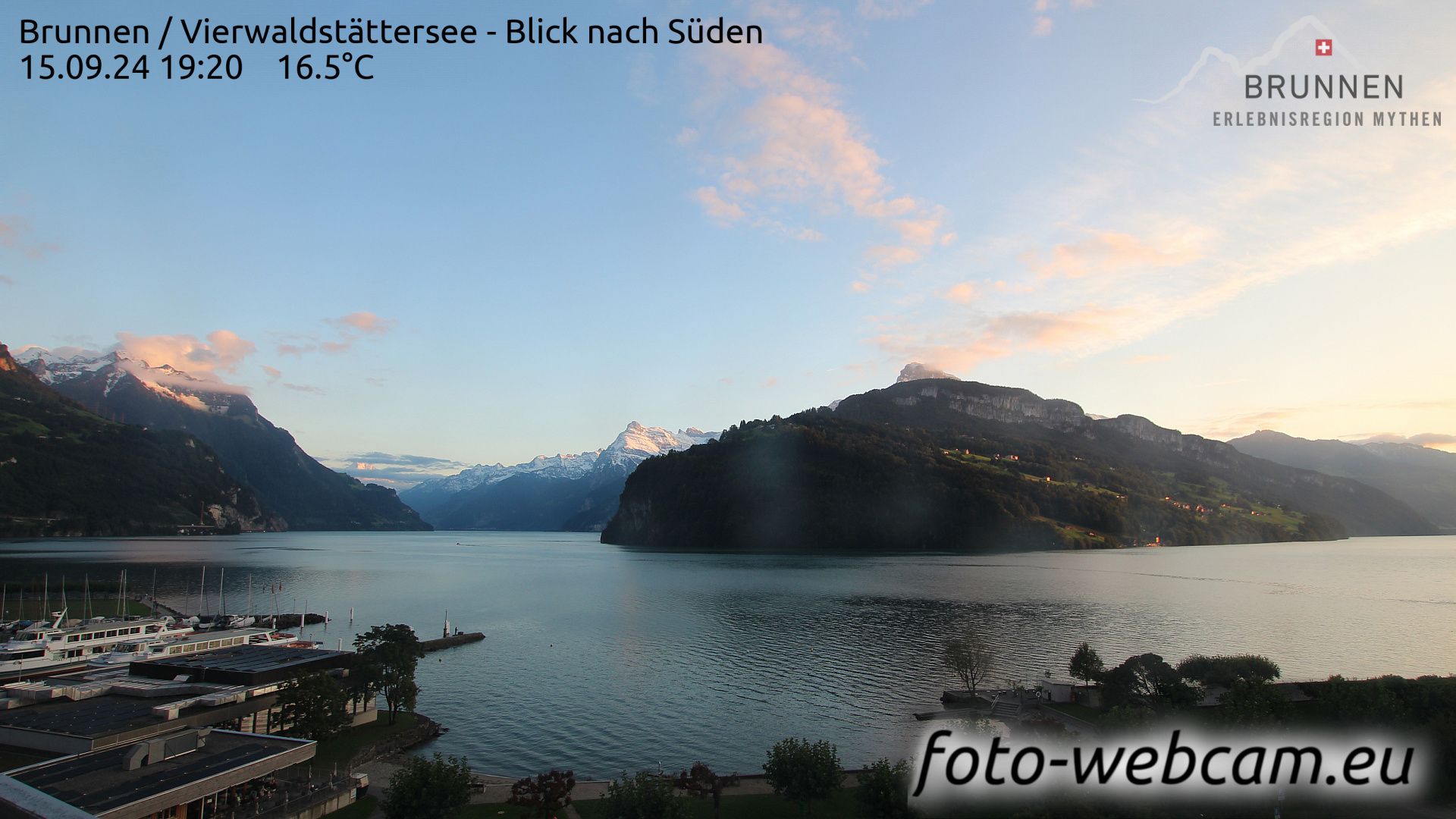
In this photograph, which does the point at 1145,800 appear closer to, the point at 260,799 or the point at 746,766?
the point at 746,766

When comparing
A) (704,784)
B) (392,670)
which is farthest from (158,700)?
(704,784)

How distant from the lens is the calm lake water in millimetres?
48406

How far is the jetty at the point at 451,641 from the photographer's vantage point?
250ft

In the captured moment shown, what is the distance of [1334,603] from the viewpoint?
101750 millimetres

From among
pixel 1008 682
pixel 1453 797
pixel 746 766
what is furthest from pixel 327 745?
pixel 1453 797

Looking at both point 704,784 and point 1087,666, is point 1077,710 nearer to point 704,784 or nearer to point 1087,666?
point 1087,666

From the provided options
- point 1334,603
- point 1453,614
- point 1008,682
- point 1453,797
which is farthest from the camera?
point 1334,603

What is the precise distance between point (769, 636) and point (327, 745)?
47.8 metres

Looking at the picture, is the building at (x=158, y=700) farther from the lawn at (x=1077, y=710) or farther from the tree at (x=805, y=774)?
the lawn at (x=1077, y=710)

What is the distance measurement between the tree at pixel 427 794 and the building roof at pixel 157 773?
5.63 meters

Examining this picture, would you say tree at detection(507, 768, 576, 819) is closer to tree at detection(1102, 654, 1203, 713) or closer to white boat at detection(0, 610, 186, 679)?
tree at detection(1102, 654, 1203, 713)

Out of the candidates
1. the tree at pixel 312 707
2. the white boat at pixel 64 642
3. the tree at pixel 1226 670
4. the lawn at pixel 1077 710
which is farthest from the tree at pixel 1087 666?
the white boat at pixel 64 642

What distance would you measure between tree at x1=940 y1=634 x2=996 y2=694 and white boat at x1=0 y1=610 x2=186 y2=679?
66.6 m

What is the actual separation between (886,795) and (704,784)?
417 inches
